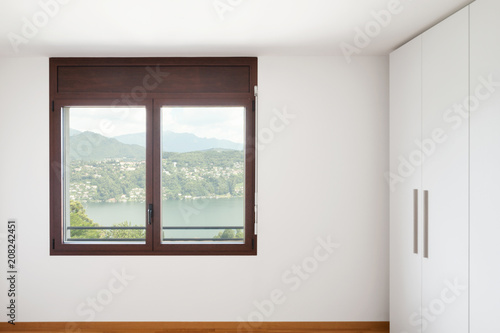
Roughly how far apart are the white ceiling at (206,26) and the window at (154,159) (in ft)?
0.86

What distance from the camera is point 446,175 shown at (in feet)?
8.46

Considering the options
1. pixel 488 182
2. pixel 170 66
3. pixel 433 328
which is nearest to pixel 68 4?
pixel 170 66

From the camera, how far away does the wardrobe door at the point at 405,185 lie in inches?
117

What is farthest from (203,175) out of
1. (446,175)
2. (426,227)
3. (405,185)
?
(446,175)

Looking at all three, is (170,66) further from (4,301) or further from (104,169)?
(4,301)

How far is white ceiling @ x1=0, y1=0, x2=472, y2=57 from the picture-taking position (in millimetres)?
2445

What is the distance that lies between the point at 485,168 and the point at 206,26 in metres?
2.06

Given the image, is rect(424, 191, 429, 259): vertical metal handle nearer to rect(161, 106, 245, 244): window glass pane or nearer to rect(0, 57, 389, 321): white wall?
rect(0, 57, 389, 321): white wall

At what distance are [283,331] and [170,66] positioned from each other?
267 cm

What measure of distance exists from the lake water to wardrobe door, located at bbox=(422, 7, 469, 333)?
1675 mm

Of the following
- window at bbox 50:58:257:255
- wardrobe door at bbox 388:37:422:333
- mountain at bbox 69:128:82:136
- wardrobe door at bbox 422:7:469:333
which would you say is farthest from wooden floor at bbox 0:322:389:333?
mountain at bbox 69:128:82:136

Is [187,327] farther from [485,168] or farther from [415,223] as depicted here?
[485,168]

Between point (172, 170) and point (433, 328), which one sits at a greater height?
point (172, 170)

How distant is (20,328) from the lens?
352 cm
